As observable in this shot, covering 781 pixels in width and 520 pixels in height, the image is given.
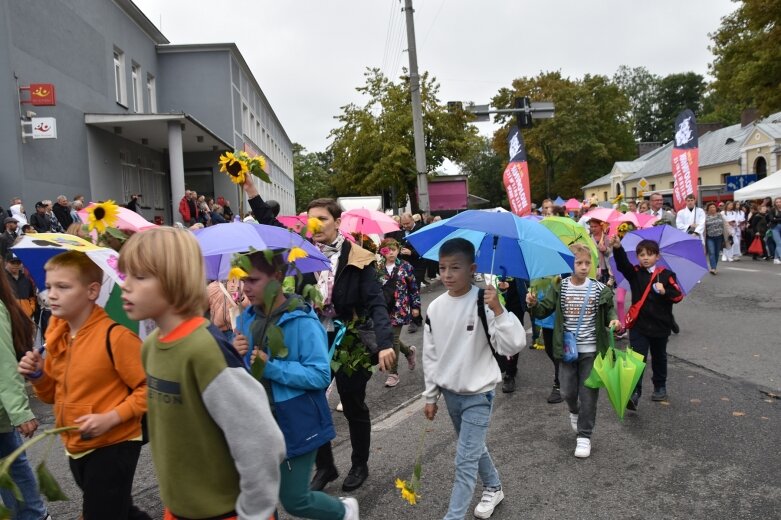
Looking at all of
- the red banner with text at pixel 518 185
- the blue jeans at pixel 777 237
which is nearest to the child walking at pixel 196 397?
the red banner with text at pixel 518 185

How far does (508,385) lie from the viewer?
6.34m

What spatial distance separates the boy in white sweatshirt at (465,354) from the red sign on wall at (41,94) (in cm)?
1483

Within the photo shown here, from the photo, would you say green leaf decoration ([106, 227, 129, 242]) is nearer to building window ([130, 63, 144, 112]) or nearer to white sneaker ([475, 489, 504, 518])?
white sneaker ([475, 489, 504, 518])

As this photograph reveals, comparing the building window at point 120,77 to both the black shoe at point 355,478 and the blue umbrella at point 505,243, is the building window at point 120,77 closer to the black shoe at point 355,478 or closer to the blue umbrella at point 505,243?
the blue umbrella at point 505,243

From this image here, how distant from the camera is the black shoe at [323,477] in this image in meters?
4.12

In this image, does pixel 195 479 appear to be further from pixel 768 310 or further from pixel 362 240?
pixel 768 310

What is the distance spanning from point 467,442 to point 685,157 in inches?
573

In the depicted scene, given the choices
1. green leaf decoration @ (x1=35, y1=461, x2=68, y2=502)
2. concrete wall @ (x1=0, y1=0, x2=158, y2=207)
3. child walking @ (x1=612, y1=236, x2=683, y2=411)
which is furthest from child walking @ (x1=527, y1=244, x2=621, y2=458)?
concrete wall @ (x1=0, y1=0, x2=158, y2=207)

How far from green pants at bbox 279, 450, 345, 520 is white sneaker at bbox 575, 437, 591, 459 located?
227 cm

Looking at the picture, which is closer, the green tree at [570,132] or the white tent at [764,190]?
the white tent at [764,190]

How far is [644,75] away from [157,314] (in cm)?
9734

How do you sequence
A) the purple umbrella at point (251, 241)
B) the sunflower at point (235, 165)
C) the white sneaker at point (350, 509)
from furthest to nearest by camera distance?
the sunflower at point (235, 165)
the purple umbrella at point (251, 241)
the white sneaker at point (350, 509)

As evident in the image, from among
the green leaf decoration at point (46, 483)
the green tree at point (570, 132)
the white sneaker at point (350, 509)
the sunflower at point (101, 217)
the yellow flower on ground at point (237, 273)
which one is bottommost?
the white sneaker at point (350, 509)

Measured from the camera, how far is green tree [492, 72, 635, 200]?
56219mm
